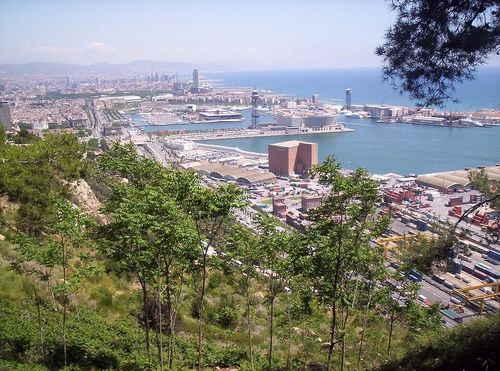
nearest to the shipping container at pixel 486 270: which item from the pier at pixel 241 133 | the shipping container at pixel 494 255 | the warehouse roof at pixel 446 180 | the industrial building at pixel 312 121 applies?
the shipping container at pixel 494 255

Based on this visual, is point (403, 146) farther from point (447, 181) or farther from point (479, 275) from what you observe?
point (479, 275)

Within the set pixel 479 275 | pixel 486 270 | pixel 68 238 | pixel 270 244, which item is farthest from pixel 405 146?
pixel 68 238

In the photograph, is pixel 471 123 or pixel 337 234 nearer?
pixel 337 234

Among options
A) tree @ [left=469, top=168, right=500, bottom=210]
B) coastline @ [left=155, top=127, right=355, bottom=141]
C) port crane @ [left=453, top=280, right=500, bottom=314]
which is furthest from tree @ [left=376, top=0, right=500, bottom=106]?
coastline @ [left=155, top=127, right=355, bottom=141]

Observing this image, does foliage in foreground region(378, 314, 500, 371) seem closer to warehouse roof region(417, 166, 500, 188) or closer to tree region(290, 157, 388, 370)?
tree region(290, 157, 388, 370)

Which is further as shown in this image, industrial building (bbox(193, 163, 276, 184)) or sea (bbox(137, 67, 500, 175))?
sea (bbox(137, 67, 500, 175))

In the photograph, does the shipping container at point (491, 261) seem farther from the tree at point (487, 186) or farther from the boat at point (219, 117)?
the boat at point (219, 117)

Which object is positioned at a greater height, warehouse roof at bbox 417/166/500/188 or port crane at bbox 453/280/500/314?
warehouse roof at bbox 417/166/500/188
